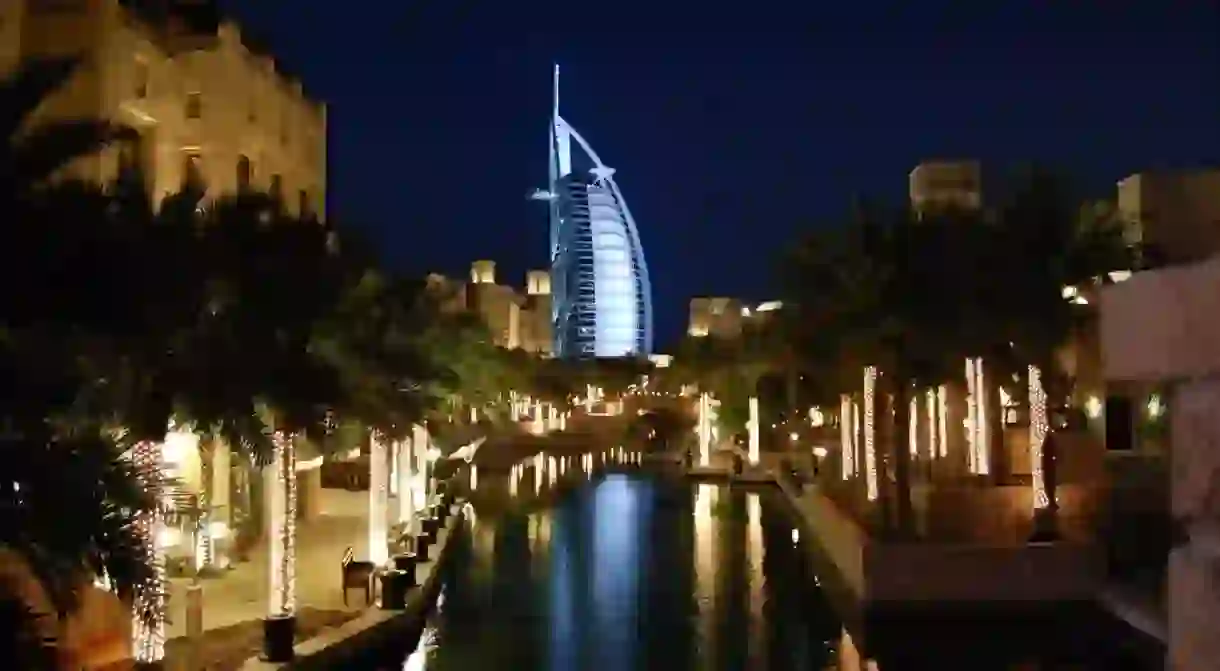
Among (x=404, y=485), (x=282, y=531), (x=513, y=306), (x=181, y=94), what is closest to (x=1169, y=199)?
(x=404, y=485)

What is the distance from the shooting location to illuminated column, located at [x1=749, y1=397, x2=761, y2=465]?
2238 inches

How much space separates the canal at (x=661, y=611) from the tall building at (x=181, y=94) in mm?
8001

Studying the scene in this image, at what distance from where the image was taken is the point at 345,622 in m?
20.0

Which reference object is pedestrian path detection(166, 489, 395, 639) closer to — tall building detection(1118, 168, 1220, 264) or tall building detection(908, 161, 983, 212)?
tall building detection(908, 161, 983, 212)

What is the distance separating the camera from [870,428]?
32156 millimetres

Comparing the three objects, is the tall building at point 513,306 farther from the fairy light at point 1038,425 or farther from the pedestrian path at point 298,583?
the fairy light at point 1038,425

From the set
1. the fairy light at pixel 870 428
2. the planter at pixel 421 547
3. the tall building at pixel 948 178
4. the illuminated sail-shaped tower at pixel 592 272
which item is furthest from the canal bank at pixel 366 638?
the illuminated sail-shaped tower at pixel 592 272

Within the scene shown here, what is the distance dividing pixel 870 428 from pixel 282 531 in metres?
17.0

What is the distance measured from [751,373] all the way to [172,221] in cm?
4546

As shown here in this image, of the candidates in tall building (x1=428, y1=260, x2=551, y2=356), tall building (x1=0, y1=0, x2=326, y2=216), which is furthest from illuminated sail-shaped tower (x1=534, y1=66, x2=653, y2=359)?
tall building (x1=0, y1=0, x2=326, y2=216)

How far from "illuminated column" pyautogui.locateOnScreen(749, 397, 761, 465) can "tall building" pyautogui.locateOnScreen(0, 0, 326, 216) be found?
22.7m

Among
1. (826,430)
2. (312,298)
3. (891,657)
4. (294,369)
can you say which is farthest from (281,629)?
(826,430)

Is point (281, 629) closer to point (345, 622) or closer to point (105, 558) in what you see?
point (345, 622)

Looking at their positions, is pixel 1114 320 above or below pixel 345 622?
above
